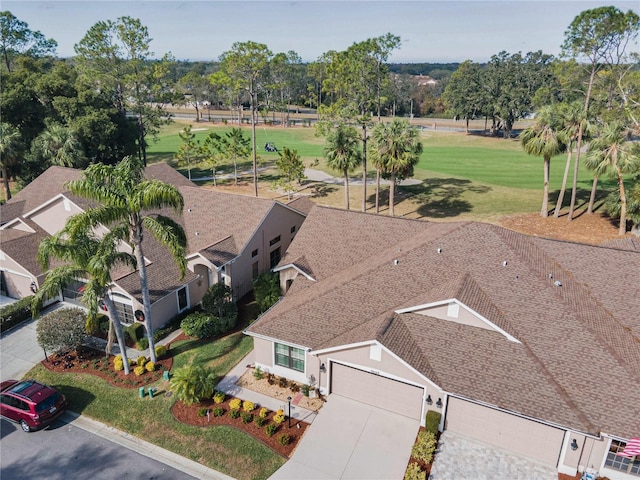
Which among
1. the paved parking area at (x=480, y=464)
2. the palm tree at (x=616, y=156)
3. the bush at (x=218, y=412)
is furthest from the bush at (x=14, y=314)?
the palm tree at (x=616, y=156)

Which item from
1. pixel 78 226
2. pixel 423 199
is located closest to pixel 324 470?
pixel 78 226

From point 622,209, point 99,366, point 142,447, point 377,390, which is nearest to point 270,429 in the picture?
point 377,390

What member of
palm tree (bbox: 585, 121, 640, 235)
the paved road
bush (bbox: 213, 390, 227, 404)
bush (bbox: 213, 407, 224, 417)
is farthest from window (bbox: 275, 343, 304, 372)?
palm tree (bbox: 585, 121, 640, 235)

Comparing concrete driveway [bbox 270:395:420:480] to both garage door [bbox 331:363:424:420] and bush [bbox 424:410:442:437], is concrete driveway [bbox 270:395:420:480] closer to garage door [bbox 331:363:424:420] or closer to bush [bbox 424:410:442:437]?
garage door [bbox 331:363:424:420]

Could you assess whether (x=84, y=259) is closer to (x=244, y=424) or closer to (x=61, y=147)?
(x=244, y=424)

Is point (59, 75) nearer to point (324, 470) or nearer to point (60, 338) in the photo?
point (60, 338)

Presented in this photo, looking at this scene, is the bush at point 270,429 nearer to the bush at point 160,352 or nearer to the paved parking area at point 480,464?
the paved parking area at point 480,464
